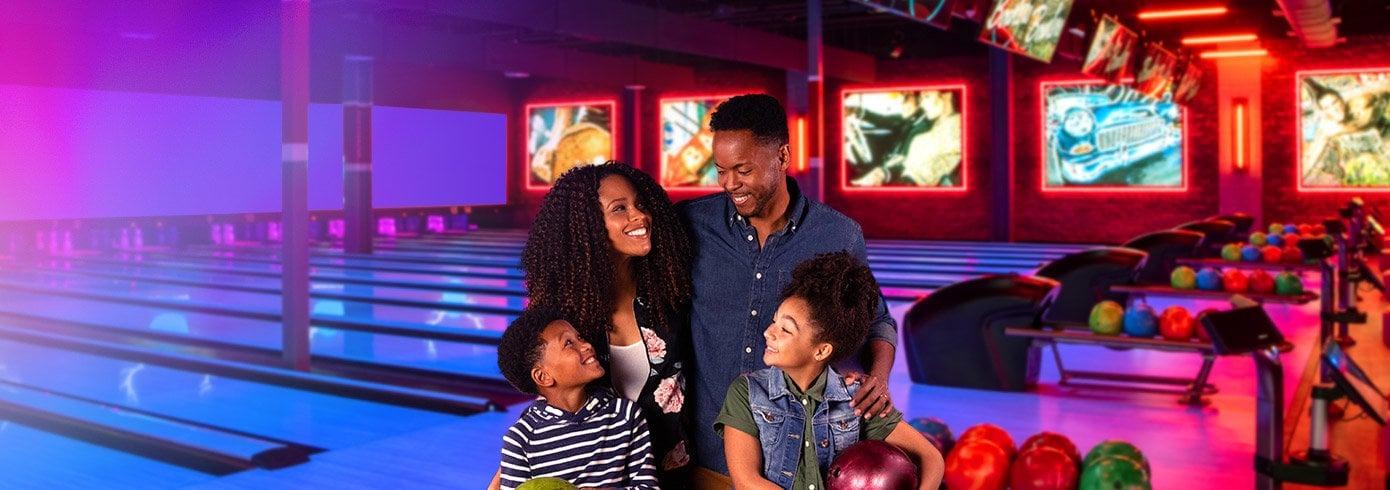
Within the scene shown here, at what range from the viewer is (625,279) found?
2.14 m

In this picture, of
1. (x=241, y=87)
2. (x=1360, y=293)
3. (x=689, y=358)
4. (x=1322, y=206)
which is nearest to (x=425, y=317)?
(x=689, y=358)

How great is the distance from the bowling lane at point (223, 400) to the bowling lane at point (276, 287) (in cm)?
297

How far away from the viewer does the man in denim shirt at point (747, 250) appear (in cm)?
207

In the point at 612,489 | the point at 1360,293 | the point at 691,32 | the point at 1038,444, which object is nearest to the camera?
the point at 612,489

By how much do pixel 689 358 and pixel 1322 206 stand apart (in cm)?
1496

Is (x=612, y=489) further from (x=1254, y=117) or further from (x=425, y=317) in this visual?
(x=1254, y=117)

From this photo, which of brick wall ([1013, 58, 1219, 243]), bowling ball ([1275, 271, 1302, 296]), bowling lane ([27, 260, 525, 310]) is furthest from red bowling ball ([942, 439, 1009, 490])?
brick wall ([1013, 58, 1219, 243])

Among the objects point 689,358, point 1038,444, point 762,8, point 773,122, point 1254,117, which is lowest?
point 1038,444

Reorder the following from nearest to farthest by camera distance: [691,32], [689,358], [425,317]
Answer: [689,358]
[425,317]
[691,32]

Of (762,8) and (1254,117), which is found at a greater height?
(762,8)

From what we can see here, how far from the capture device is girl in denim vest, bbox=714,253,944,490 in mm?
1957

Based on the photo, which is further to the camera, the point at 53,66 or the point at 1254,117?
the point at 1254,117

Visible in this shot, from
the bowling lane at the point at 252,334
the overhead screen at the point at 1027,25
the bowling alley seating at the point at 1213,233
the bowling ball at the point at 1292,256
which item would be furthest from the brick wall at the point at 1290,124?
the bowling lane at the point at 252,334

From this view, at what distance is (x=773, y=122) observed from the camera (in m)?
2.08
